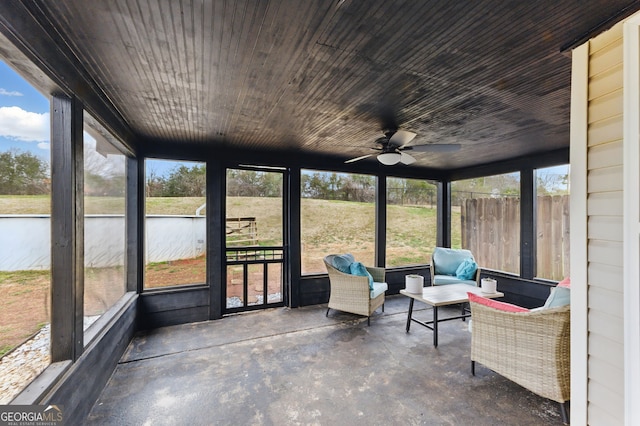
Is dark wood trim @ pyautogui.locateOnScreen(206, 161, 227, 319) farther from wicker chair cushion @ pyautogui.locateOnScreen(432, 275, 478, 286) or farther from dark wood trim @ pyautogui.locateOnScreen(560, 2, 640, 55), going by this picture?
dark wood trim @ pyautogui.locateOnScreen(560, 2, 640, 55)

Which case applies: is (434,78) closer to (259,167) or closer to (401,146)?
(401,146)

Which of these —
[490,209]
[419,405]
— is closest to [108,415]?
[419,405]

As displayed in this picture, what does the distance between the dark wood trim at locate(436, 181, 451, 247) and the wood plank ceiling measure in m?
2.63

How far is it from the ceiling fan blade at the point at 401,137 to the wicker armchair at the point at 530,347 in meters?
1.75

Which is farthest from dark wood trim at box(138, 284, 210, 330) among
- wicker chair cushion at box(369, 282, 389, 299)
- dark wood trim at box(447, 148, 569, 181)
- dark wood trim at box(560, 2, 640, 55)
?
dark wood trim at box(447, 148, 569, 181)

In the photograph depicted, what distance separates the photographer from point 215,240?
3.97m

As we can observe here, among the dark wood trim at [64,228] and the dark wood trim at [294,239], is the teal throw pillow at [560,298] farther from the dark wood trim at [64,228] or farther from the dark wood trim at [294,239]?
the dark wood trim at [64,228]

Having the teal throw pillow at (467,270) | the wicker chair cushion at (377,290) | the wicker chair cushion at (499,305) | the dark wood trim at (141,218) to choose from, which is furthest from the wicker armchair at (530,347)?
the dark wood trim at (141,218)

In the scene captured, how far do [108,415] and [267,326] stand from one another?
6.15 ft

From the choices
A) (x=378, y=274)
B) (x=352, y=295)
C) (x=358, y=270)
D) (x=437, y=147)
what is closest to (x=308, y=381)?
(x=352, y=295)

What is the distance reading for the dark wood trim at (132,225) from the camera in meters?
3.45

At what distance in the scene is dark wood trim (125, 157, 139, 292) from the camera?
11.3 ft

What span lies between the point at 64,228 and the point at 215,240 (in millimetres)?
2235

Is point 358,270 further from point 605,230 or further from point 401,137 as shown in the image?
point 605,230
